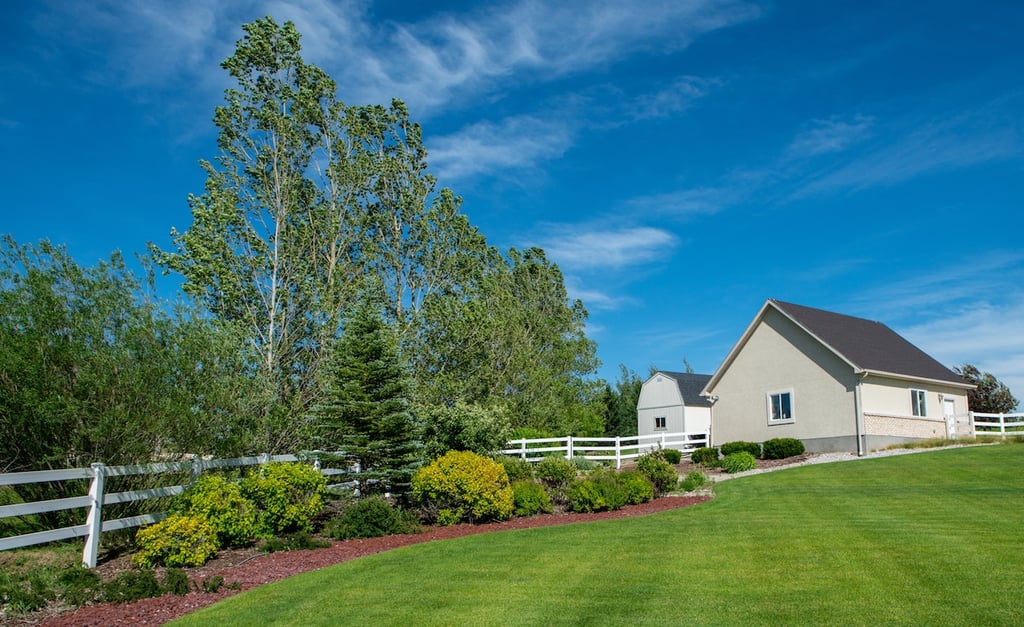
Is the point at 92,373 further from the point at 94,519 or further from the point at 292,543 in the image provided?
the point at 292,543

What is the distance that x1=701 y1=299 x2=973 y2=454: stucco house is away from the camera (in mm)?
26344

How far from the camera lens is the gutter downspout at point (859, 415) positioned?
25703 mm

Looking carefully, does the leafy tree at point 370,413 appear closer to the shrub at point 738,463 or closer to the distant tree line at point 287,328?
the distant tree line at point 287,328

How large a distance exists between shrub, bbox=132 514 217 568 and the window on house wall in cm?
2336

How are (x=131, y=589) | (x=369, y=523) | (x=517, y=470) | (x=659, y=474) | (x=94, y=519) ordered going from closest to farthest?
(x=131, y=589), (x=94, y=519), (x=369, y=523), (x=517, y=470), (x=659, y=474)

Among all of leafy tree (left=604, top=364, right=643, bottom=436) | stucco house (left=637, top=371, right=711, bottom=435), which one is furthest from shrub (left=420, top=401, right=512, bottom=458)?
leafy tree (left=604, top=364, right=643, bottom=436)

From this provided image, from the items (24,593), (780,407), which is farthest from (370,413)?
(780,407)

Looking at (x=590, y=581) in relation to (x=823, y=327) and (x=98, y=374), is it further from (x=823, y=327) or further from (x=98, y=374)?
(x=823, y=327)

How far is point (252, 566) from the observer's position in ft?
33.3

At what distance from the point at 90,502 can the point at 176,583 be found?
2.36 meters

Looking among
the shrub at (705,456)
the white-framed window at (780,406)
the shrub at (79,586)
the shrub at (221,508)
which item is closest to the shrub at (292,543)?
the shrub at (221,508)

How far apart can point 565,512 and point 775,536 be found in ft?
20.8

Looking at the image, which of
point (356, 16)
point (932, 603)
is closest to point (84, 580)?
point (932, 603)

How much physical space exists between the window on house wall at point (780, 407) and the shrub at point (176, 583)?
2443cm
